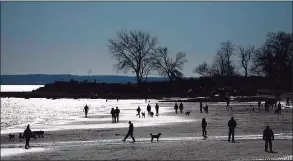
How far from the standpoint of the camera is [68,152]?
22.1m

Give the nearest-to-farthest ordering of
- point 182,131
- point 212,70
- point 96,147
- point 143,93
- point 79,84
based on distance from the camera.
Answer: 1. point 96,147
2. point 182,131
3. point 143,93
4. point 79,84
5. point 212,70

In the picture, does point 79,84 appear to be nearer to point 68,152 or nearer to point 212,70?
point 212,70

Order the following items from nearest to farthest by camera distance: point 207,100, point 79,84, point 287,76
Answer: point 207,100 < point 287,76 < point 79,84

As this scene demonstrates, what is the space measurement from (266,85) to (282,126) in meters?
68.3

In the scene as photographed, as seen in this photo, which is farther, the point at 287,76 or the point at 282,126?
the point at 287,76

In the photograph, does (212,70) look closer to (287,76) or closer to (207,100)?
(287,76)

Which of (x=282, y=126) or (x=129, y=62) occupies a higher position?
(x=129, y=62)

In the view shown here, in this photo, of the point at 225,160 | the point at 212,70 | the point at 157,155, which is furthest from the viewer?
the point at 212,70

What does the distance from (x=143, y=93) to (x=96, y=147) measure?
89.3m

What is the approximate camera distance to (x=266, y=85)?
101m

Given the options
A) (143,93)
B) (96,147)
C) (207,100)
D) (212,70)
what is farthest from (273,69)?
(96,147)

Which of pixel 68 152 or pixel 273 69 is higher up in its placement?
pixel 273 69

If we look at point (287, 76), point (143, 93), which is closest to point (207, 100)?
point (287, 76)

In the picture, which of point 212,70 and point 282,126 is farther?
point 212,70
